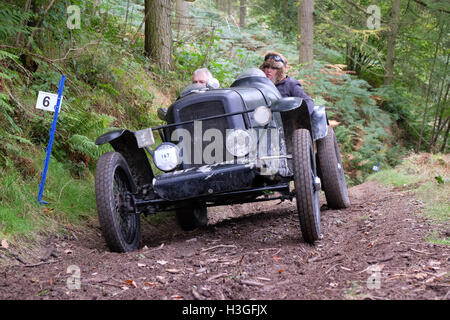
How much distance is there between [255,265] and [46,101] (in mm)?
3117

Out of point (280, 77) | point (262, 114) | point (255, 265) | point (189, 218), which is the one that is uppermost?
point (280, 77)

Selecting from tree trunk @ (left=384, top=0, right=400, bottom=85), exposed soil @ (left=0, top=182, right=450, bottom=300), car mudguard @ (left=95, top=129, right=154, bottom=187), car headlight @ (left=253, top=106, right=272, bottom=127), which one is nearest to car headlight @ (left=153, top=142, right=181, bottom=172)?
car mudguard @ (left=95, top=129, right=154, bottom=187)

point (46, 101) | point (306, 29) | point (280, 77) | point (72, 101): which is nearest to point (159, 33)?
point (72, 101)

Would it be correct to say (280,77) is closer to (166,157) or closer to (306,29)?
(166,157)

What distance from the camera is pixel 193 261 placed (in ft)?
12.7

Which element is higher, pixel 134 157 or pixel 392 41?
pixel 392 41

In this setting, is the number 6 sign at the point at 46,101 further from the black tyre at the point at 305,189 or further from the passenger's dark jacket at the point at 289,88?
the passenger's dark jacket at the point at 289,88

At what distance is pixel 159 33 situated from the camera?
949 centimetres

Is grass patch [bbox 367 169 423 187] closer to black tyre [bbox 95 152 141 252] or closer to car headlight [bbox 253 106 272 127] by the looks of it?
car headlight [bbox 253 106 272 127]

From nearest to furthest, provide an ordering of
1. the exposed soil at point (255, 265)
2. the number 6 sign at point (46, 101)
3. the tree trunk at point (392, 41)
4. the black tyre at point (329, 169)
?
the exposed soil at point (255, 265), the number 6 sign at point (46, 101), the black tyre at point (329, 169), the tree trunk at point (392, 41)

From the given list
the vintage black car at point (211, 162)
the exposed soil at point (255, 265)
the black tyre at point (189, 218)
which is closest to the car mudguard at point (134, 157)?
the vintage black car at point (211, 162)

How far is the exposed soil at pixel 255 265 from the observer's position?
2.91 meters

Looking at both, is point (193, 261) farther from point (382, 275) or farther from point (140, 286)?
point (382, 275)

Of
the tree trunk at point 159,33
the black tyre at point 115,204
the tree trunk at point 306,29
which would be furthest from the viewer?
the tree trunk at point 306,29
